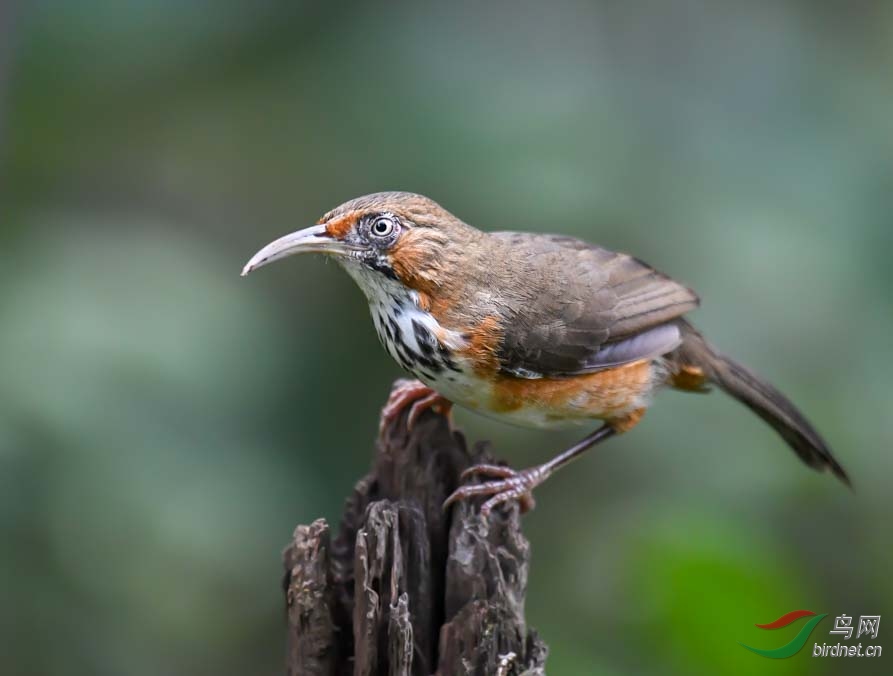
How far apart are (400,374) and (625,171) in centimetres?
157

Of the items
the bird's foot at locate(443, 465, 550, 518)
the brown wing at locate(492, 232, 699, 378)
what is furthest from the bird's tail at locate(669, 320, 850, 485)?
the bird's foot at locate(443, 465, 550, 518)

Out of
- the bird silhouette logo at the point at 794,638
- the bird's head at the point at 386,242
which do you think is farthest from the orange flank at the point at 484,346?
the bird silhouette logo at the point at 794,638

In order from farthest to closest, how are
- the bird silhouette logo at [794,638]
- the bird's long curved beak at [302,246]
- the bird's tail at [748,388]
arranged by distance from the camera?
the bird's tail at [748,388] < the bird silhouette logo at [794,638] < the bird's long curved beak at [302,246]

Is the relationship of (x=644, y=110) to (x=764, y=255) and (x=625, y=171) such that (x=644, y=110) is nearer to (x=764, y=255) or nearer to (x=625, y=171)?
(x=625, y=171)

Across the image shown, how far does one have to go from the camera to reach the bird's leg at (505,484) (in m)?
4.24

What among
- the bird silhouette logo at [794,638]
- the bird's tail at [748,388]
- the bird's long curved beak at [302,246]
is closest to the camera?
the bird's long curved beak at [302,246]

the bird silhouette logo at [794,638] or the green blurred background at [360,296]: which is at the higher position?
the green blurred background at [360,296]

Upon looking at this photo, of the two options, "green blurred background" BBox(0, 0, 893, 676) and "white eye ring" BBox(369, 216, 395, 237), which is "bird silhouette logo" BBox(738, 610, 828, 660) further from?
"white eye ring" BBox(369, 216, 395, 237)

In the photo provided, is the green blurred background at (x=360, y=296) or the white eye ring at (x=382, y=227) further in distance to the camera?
the green blurred background at (x=360, y=296)

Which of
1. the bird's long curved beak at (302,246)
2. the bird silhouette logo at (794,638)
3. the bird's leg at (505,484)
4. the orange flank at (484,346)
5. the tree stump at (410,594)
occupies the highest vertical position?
the bird's long curved beak at (302,246)

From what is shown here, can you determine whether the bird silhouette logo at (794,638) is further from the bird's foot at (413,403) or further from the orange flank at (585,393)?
the bird's foot at (413,403)

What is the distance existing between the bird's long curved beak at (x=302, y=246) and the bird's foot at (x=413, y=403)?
31.2 inches

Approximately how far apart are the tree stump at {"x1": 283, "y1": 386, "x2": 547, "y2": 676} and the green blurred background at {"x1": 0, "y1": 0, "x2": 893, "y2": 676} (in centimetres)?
91

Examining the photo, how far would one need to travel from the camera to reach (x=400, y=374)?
5672mm
